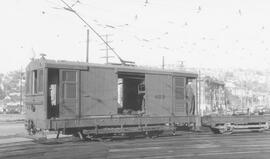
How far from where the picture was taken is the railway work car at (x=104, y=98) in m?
17.9

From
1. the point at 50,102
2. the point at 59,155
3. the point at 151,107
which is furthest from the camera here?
the point at 151,107

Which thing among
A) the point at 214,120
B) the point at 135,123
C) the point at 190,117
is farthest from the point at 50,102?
the point at 214,120

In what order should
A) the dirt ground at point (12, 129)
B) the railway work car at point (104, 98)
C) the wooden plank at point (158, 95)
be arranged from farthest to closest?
the dirt ground at point (12, 129)
the wooden plank at point (158, 95)
the railway work car at point (104, 98)

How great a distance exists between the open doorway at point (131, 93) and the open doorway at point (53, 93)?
15.2 feet

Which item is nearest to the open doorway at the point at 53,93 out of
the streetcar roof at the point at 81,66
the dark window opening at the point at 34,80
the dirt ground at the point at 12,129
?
the streetcar roof at the point at 81,66

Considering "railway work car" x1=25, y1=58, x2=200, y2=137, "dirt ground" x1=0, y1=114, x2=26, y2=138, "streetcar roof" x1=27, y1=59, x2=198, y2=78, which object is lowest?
"dirt ground" x1=0, y1=114, x2=26, y2=138

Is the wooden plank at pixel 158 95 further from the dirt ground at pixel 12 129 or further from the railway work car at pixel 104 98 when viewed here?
the dirt ground at pixel 12 129

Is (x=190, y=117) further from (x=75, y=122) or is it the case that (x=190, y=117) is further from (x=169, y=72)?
(x=75, y=122)

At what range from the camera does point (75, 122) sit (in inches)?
709

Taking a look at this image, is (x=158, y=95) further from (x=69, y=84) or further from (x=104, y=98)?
(x=69, y=84)

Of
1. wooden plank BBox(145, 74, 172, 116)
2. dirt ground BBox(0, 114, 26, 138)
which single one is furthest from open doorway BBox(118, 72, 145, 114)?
dirt ground BBox(0, 114, 26, 138)

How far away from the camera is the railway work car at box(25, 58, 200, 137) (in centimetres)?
1794

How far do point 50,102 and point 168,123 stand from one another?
6.85 metres

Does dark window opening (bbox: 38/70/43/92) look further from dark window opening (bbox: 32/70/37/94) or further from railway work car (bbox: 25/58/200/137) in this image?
dark window opening (bbox: 32/70/37/94)
